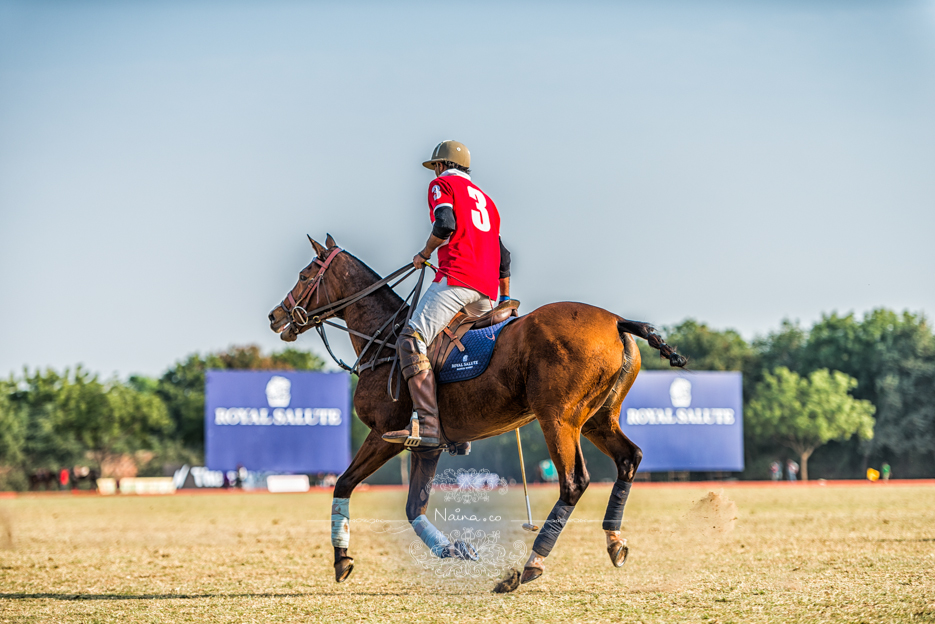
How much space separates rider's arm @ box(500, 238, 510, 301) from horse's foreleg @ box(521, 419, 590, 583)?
1.54 meters

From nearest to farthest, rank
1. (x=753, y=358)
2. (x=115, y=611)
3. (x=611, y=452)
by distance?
(x=115, y=611)
(x=611, y=452)
(x=753, y=358)

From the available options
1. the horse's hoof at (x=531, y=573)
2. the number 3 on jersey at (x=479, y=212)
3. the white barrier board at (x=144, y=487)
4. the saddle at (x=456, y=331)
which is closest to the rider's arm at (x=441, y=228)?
the number 3 on jersey at (x=479, y=212)

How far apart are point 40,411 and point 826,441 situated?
45818mm

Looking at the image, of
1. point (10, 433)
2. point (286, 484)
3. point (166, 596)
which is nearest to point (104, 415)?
point (10, 433)

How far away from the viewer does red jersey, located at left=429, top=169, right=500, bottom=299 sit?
22.7 feet

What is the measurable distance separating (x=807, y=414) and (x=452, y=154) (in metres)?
48.1

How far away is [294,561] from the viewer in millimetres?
10305

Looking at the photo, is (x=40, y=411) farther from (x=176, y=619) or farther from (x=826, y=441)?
(x=176, y=619)

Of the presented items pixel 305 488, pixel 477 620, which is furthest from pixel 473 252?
pixel 305 488

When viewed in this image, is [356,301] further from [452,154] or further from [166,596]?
[166,596]

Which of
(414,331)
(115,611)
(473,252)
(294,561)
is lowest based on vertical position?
(294,561)

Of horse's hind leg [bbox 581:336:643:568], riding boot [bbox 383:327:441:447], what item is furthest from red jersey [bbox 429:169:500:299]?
horse's hind leg [bbox 581:336:643:568]

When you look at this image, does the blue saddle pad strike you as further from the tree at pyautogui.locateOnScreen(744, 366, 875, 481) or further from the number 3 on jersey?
the tree at pyautogui.locateOnScreen(744, 366, 875, 481)

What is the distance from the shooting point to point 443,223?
6758 mm
